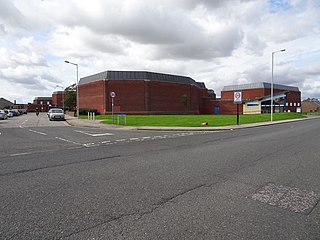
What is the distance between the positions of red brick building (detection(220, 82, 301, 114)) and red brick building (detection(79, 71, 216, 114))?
14.3 m

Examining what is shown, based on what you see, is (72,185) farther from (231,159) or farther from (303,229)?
(231,159)

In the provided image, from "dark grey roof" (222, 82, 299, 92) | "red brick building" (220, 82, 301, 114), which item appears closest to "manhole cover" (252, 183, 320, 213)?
"red brick building" (220, 82, 301, 114)

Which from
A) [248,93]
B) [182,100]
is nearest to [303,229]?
[182,100]

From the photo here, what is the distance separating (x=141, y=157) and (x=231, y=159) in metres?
2.95

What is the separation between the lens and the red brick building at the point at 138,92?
184 ft

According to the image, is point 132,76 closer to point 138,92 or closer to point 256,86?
point 138,92

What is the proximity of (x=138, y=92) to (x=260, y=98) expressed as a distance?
97.9 feet

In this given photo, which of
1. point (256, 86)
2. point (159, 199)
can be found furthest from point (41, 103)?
point (159, 199)

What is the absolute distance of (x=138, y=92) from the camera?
56.8 meters

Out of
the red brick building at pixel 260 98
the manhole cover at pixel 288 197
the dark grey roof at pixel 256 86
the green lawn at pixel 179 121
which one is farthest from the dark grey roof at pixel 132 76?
the manhole cover at pixel 288 197

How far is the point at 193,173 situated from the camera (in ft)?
20.9

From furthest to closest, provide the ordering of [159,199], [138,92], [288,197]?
[138,92] → [288,197] → [159,199]

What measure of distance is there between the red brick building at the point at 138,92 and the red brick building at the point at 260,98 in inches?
563

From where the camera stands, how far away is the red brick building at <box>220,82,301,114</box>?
64.0 metres
